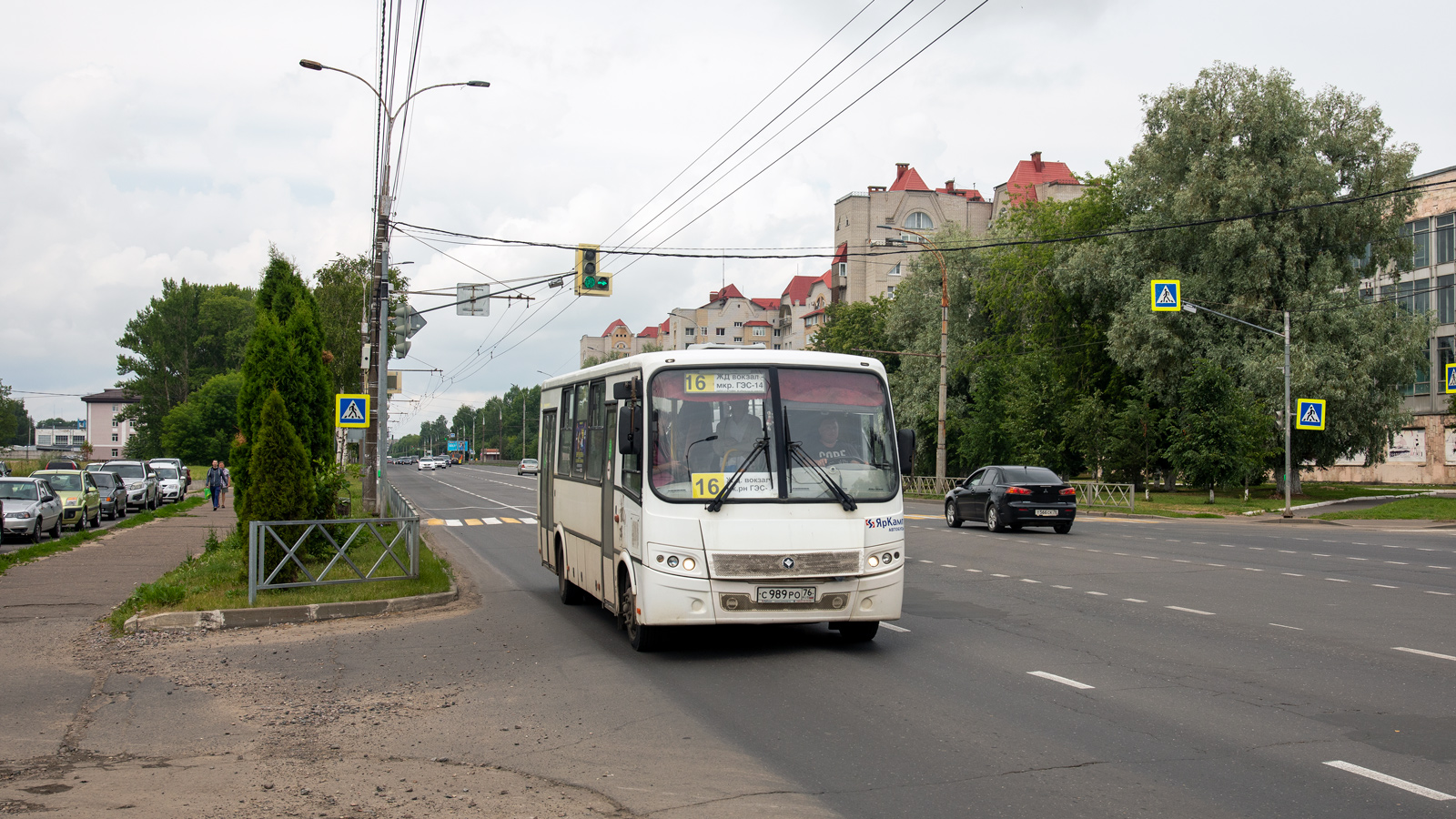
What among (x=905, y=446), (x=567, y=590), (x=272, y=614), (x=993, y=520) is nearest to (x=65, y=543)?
(x=272, y=614)

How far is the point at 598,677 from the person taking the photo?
8.82 m

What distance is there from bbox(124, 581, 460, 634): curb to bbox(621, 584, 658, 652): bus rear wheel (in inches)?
146

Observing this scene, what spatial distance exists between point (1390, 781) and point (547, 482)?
33.6 feet

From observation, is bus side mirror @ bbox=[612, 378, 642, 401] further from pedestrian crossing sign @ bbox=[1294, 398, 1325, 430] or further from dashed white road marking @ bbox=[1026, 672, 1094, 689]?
pedestrian crossing sign @ bbox=[1294, 398, 1325, 430]

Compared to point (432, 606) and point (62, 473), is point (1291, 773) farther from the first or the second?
point (62, 473)

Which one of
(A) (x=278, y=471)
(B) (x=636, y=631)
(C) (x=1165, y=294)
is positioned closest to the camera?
(B) (x=636, y=631)

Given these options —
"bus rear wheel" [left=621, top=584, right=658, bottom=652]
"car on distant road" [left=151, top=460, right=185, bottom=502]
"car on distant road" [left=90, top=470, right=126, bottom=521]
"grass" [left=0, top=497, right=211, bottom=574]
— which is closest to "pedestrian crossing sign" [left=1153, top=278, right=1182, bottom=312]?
"bus rear wheel" [left=621, top=584, right=658, bottom=652]

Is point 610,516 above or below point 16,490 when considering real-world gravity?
above

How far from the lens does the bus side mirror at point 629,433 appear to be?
9445 mm

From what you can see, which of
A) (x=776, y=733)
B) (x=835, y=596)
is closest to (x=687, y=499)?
(x=835, y=596)

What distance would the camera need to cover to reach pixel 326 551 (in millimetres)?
14320

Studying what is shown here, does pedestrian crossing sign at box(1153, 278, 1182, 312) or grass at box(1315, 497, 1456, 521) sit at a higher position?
pedestrian crossing sign at box(1153, 278, 1182, 312)

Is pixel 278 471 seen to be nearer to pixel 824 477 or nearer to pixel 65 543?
pixel 824 477

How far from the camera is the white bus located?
30.3ft
